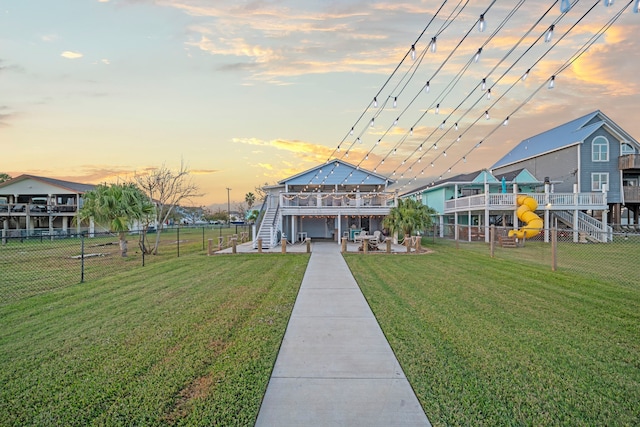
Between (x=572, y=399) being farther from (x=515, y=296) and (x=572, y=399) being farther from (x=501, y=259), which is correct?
(x=501, y=259)

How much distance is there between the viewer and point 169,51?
13.9 meters

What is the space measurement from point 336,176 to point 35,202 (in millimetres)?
34737

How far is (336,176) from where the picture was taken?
2319cm

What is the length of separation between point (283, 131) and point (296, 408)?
62.7 ft

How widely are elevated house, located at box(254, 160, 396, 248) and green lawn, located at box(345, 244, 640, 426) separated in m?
11.2

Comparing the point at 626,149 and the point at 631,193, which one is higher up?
the point at 626,149

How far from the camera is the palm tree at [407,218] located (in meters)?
19.1

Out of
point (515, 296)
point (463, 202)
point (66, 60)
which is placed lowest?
point (515, 296)

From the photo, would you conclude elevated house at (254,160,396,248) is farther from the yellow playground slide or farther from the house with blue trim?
the yellow playground slide

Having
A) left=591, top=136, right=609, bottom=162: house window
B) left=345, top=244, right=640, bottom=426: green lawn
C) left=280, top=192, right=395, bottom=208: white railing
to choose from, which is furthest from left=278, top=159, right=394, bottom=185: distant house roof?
left=591, top=136, right=609, bottom=162: house window

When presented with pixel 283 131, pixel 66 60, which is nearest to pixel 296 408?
pixel 66 60

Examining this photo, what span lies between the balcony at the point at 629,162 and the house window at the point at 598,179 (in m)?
1.07

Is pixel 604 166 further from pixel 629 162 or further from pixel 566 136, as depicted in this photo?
pixel 566 136

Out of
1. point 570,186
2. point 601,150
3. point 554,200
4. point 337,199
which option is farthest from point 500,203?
point 337,199
